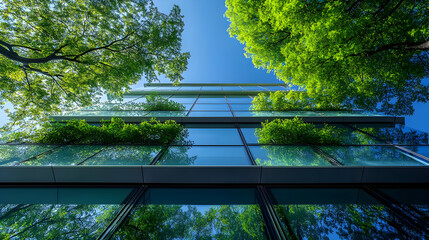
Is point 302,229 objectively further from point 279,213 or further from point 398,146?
point 398,146

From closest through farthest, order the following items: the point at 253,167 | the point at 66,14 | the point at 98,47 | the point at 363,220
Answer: the point at 363,220 < the point at 253,167 < the point at 66,14 < the point at 98,47

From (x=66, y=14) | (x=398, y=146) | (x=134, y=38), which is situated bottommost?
(x=398, y=146)

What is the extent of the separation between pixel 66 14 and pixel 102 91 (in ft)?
15.1

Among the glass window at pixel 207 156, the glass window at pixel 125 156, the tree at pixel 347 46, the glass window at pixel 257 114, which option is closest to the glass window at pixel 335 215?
the glass window at pixel 207 156

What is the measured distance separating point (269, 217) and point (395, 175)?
4.15m

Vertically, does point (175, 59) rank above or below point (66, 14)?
below

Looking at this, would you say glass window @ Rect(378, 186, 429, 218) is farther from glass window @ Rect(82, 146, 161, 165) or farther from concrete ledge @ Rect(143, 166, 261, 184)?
glass window @ Rect(82, 146, 161, 165)

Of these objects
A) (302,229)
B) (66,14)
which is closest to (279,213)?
(302,229)

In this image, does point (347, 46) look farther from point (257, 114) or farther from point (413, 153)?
point (257, 114)

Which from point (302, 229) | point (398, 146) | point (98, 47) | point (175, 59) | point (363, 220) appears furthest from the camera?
point (175, 59)

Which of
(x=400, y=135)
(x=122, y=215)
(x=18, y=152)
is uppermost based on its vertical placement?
(x=400, y=135)

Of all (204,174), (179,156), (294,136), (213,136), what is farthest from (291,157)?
(179,156)

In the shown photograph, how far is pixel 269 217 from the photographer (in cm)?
404

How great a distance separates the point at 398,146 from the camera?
707 centimetres
